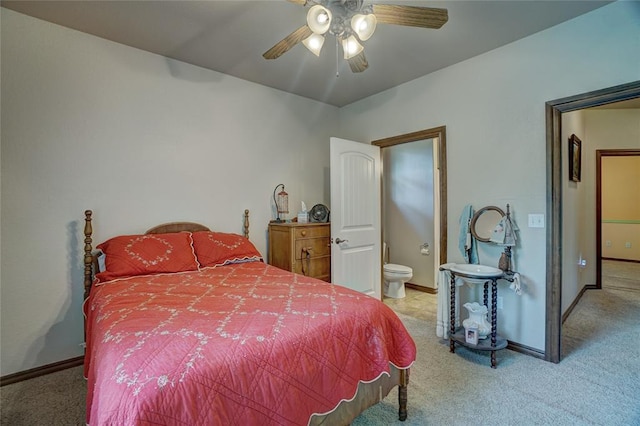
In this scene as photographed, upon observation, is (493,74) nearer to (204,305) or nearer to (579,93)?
(579,93)

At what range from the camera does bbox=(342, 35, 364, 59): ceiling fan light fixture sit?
1.85m

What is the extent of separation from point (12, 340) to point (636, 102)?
23.8 feet

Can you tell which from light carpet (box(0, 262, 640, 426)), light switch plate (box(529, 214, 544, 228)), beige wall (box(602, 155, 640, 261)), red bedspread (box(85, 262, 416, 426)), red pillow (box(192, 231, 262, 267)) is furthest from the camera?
beige wall (box(602, 155, 640, 261))

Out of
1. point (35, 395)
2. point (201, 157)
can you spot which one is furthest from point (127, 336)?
point (201, 157)

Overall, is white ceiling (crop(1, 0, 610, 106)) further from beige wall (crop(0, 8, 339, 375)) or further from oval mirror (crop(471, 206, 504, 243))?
oval mirror (crop(471, 206, 504, 243))

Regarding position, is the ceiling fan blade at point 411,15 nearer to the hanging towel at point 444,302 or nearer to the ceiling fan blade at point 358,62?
the ceiling fan blade at point 358,62

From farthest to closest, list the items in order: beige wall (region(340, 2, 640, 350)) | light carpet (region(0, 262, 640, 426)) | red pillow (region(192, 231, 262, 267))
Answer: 1. red pillow (region(192, 231, 262, 267))
2. beige wall (region(340, 2, 640, 350))
3. light carpet (region(0, 262, 640, 426))

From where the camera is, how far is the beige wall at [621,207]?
19.6 feet

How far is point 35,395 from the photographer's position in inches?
77.8

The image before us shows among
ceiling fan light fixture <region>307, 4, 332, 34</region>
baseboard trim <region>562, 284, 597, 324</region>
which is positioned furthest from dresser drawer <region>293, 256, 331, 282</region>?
baseboard trim <region>562, 284, 597, 324</region>

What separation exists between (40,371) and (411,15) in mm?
3503

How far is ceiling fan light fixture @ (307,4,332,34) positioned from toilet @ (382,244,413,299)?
290 centimetres

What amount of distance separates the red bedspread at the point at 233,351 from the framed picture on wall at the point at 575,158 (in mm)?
3120

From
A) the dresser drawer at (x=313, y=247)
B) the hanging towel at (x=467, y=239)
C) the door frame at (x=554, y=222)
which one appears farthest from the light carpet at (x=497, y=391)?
the dresser drawer at (x=313, y=247)
